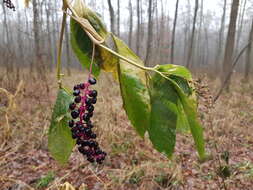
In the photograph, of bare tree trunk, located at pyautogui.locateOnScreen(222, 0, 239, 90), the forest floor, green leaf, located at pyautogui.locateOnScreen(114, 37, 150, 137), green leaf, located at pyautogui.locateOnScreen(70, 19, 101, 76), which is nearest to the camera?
green leaf, located at pyautogui.locateOnScreen(114, 37, 150, 137)

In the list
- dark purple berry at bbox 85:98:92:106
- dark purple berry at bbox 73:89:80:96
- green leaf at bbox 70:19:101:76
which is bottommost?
dark purple berry at bbox 85:98:92:106

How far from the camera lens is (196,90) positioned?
15.2 inches

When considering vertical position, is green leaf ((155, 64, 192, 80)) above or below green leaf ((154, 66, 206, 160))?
above

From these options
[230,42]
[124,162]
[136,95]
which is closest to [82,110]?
[136,95]

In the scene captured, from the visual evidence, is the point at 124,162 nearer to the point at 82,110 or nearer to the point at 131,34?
the point at 82,110

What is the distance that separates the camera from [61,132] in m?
0.41

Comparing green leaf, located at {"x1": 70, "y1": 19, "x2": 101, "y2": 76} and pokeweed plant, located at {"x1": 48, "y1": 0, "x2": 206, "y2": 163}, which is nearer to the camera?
pokeweed plant, located at {"x1": 48, "y1": 0, "x2": 206, "y2": 163}

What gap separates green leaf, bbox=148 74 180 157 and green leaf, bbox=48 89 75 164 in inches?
6.7

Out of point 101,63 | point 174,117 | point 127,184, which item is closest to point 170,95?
point 174,117

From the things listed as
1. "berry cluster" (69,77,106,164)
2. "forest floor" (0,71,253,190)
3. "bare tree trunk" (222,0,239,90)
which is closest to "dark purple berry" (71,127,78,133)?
"berry cluster" (69,77,106,164)

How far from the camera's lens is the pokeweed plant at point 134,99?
1.09 feet

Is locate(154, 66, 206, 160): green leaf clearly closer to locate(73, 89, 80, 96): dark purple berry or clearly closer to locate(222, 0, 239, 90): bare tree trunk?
locate(73, 89, 80, 96): dark purple berry

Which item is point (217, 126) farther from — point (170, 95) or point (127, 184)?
point (170, 95)

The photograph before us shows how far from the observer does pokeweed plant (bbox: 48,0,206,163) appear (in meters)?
0.33
